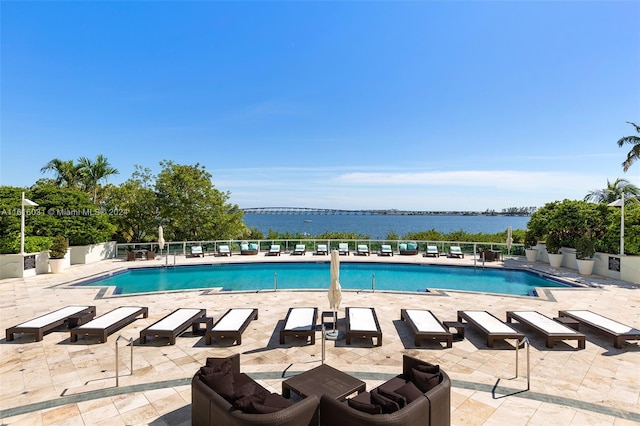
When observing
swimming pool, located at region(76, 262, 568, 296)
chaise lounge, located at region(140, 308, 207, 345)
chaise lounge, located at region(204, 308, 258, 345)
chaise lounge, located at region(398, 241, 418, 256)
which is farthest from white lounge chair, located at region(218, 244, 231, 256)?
chaise lounge, located at region(204, 308, 258, 345)

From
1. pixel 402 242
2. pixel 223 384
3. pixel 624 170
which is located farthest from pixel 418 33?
pixel 624 170

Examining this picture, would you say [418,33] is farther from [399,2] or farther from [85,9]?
[85,9]

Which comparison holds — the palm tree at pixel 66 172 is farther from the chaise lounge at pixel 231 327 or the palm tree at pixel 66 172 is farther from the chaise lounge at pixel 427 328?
the chaise lounge at pixel 427 328

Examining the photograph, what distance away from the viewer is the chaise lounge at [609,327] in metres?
5.87

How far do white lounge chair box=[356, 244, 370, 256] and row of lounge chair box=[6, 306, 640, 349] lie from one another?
1069 centimetres

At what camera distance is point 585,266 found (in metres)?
13.0

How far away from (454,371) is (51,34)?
18589 millimetres

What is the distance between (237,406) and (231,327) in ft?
11.4

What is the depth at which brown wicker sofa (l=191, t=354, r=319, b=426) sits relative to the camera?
2765 millimetres

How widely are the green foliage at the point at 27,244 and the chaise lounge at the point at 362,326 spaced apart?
14.1 metres

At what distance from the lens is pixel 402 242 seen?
1883 cm

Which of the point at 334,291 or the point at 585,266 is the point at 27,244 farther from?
the point at 585,266

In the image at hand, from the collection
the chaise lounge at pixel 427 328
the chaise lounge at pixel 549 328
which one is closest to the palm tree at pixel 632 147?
the chaise lounge at pixel 549 328

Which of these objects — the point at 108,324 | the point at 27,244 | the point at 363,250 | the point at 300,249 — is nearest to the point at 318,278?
the point at 300,249
